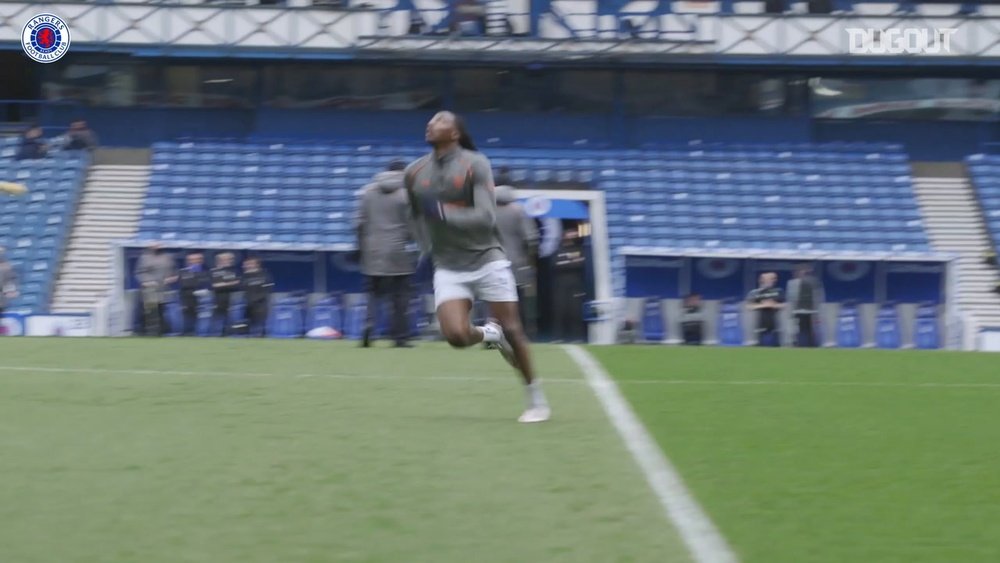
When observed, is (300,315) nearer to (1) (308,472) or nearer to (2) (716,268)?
(2) (716,268)

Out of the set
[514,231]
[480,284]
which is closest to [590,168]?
[514,231]

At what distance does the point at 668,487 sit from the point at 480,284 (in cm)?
261

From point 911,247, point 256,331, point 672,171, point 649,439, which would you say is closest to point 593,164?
point 672,171

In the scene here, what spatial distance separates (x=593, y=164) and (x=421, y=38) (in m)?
4.02

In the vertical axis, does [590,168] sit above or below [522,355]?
above

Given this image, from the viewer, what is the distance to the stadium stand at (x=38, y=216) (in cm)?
2891

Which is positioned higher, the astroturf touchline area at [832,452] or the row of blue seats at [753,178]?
the row of blue seats at [753,178]

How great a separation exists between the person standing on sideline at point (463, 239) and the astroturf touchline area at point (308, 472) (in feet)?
1.53

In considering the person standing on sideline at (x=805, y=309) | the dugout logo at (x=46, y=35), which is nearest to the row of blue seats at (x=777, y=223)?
the person standing on sideline at (x=805, y=309)

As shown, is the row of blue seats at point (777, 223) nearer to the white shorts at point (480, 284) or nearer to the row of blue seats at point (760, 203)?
the row of blue seats at point (760, 203)

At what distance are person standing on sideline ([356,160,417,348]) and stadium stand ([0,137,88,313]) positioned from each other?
1293 centimetres

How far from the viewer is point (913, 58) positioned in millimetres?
32188

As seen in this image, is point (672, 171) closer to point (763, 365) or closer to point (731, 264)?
point (731, 264)

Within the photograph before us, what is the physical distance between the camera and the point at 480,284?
946 centimetres
